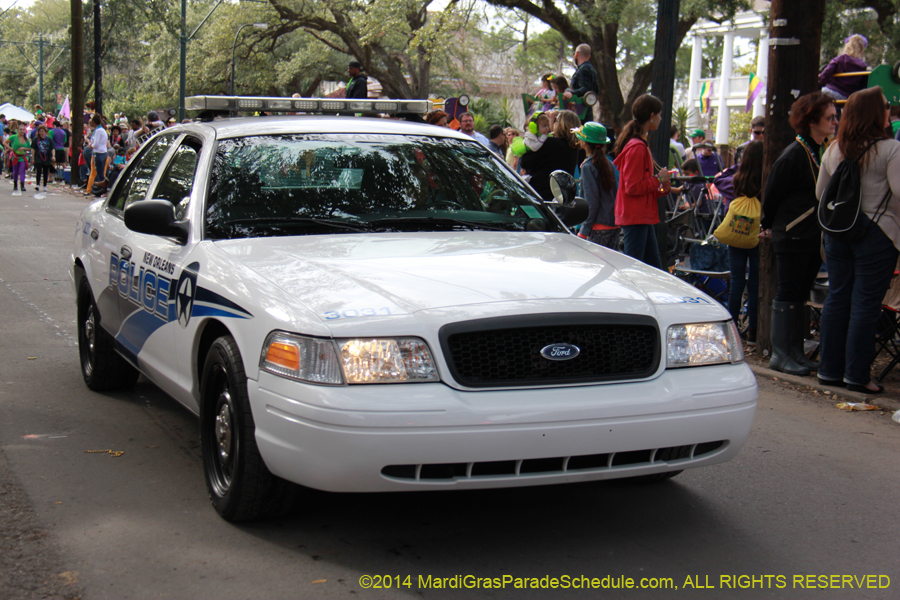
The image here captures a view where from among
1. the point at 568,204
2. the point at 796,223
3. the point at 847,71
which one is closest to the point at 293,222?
the point at 568,204

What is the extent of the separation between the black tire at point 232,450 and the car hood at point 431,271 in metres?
0.38

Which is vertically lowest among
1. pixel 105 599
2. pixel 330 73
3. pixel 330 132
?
pixel 105 599

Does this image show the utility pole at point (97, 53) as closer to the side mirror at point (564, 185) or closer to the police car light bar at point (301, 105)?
the police car light bar at point (301, 105)

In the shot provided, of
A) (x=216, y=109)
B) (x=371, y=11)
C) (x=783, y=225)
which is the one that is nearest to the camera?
(x=216, y=109)

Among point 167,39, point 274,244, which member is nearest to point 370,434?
point 274,244

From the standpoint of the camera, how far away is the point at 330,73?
2062 inches

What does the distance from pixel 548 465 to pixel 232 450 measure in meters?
1.22

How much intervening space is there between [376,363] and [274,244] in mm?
1096

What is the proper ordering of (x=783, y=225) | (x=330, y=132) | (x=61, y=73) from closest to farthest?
(x=330, y=132) → (x=783, y=225) → (x=61, y=73)

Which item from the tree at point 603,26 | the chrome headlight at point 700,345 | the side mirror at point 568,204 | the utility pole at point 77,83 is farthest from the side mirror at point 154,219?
the utility pole at point 77,83

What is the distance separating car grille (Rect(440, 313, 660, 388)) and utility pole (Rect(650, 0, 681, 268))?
5512 millimetres

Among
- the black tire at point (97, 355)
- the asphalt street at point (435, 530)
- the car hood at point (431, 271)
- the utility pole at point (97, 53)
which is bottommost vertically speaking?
the asphalt street at point (435, 530)

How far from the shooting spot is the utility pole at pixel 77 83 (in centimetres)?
2761

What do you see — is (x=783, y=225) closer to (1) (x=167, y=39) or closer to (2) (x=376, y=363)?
(2) (x=376, y=363)
